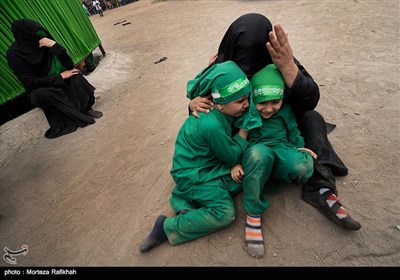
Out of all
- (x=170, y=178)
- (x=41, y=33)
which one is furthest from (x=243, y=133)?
(x=41, y=33)

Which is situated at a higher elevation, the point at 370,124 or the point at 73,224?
the point at 73,224

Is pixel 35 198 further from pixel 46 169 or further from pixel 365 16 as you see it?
pixel 365 16

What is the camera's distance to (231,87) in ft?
6.14

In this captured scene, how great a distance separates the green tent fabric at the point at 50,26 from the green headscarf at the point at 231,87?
3.93 metres

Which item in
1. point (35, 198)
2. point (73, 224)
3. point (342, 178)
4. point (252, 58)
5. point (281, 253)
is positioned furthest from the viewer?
point (35, 198)

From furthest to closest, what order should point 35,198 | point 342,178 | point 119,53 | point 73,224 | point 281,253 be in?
point 119,53 < point 35,198 < point 73,224 < point 342,178 < point 281,253

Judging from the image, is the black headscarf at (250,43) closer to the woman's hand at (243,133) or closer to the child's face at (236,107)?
the child's face at (236,107)

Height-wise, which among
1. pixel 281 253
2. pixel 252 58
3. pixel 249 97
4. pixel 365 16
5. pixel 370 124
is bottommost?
pixel 365 16

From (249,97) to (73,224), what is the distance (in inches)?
83.0

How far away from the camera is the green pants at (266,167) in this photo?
1.87m

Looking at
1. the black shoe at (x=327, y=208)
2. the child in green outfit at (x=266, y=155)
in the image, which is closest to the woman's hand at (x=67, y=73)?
the child in green outfit at (x=266, y=155)

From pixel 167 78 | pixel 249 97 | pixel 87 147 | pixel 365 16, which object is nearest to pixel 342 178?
pixel 249 97

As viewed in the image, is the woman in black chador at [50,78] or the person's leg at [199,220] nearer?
the person's leg at [199,220]

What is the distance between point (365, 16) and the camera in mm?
5797
